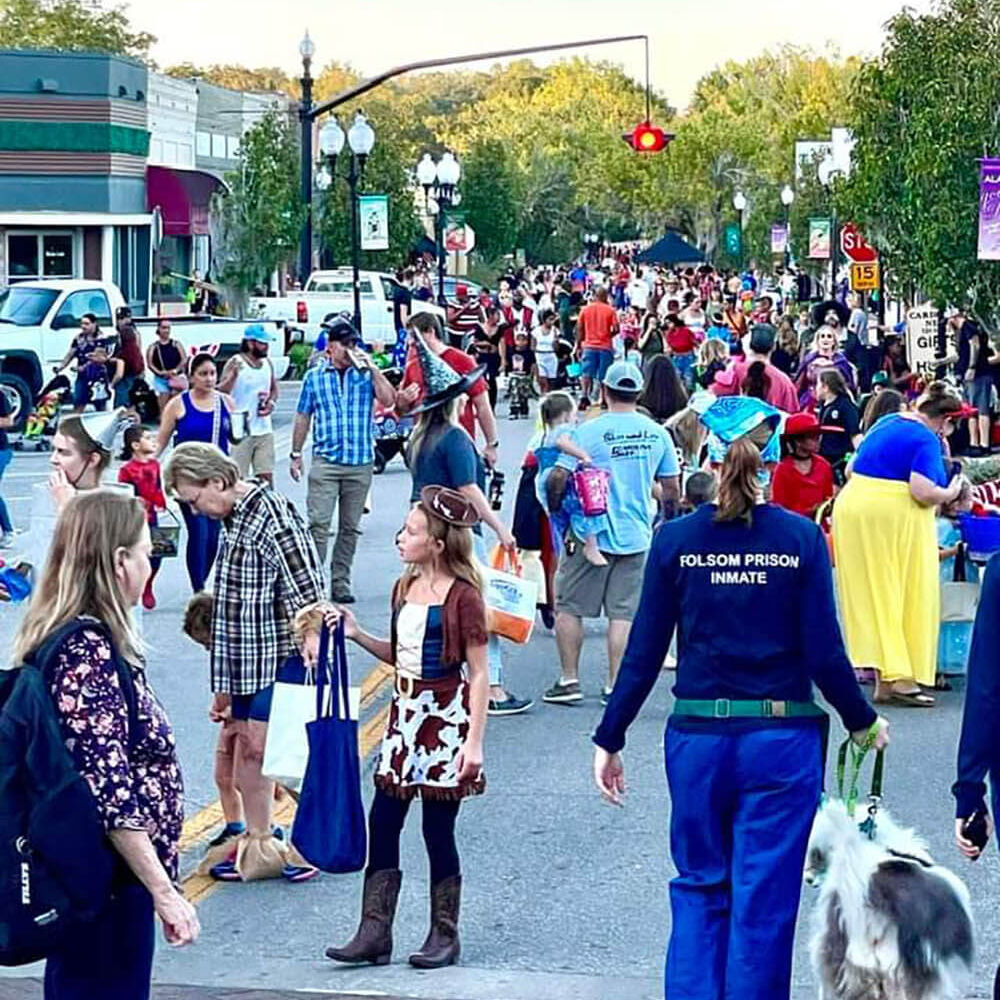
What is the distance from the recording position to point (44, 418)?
29.0 m

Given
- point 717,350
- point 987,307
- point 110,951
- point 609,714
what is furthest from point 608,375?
point 987,307

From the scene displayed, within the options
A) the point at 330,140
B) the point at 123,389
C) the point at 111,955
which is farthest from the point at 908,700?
the point at 330,140

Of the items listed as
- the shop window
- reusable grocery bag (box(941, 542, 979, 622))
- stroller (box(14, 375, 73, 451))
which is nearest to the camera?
reusable grocery bag (box(941, 542, 979, 622))

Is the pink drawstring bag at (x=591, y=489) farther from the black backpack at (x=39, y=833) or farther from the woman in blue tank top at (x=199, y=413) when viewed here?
the black backpack at (x=39, y=833)

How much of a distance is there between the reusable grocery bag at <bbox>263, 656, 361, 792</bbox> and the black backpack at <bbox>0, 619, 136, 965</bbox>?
2792 millimetres

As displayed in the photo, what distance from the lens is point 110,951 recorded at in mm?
5133

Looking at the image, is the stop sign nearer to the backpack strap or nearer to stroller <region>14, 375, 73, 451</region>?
stroller <region>14, 375, 73, 451</region>

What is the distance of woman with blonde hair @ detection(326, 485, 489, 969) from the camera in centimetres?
736

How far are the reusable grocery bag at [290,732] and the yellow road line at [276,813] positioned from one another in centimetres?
100

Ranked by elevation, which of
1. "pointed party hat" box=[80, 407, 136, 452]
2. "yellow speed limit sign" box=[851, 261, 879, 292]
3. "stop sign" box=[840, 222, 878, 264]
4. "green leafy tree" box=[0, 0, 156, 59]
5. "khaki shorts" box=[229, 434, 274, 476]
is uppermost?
"green leafy tree" box=[0, 0, 156, 59]

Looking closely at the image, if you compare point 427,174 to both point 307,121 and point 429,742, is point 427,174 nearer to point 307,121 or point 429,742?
point 307,121

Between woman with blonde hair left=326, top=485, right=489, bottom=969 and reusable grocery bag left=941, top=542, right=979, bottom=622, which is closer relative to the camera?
woman with blonde hair left=326, top=485, right=489, bottom=969

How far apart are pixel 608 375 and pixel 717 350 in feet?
42.0

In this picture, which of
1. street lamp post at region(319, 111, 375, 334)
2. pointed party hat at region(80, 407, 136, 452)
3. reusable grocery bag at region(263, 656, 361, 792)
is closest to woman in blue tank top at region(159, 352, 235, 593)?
pointed party hat at region(80, 407, 136, 452)
